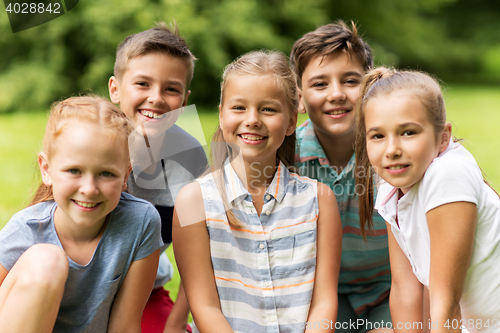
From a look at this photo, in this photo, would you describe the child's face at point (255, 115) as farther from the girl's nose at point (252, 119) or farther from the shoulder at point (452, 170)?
the shoulder at point (452, 170)

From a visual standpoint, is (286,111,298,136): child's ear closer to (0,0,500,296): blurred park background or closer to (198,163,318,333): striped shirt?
(198,163,318,333): striped shirt

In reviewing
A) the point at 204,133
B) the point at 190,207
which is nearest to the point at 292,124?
the point at 190,207

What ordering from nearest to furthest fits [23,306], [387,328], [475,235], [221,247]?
[23,306] → [475,235] → [221,247] → [387,328]

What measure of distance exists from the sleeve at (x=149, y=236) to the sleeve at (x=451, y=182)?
2.92 feet

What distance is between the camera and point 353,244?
2.11 meters

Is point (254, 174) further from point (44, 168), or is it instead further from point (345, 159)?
point (44, 168)

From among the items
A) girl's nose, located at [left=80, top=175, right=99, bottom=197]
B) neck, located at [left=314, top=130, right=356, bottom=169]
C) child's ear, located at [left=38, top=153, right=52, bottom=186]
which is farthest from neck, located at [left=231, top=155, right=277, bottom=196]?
child's ear, located at [left=38, top=153, right=52, bottom=186]

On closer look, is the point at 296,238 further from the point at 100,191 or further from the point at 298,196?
the point at 100,191

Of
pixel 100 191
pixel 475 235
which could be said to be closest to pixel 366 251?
pixel 475 235

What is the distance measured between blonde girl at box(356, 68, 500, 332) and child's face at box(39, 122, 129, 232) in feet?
2.76

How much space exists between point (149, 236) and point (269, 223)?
0.43 metres

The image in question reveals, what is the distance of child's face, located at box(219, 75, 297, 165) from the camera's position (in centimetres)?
174

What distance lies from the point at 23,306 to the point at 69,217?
1.10ft

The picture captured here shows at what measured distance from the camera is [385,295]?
83.7 inches
